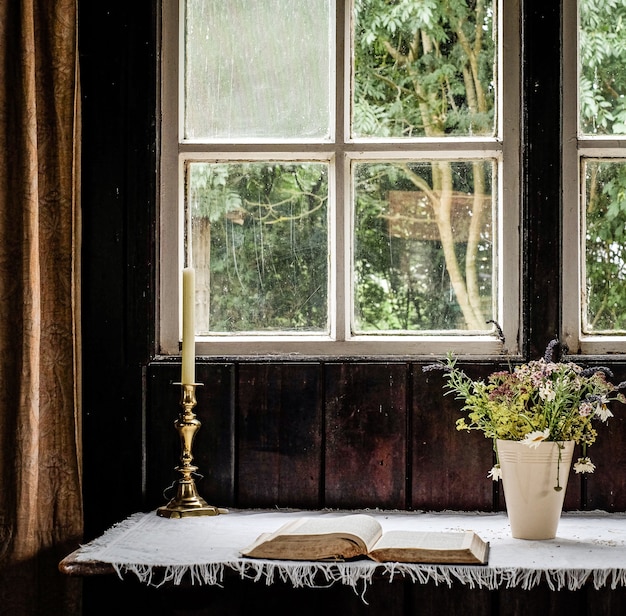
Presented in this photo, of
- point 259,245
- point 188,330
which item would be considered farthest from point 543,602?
point 259,245

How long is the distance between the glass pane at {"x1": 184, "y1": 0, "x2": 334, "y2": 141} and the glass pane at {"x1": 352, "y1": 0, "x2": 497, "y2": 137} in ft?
0.31

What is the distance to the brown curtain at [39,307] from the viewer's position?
187cm

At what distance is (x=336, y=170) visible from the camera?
2102 mm

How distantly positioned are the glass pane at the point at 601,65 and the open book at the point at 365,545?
1.08 metres

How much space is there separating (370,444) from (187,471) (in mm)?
439

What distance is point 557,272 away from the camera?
79.4 inches

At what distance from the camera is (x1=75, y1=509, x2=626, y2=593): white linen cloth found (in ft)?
4.92

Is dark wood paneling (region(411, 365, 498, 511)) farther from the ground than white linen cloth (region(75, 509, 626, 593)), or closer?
farther from the ground

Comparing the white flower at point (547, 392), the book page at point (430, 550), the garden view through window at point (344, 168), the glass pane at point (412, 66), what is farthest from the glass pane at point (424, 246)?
the book page at point (430, 550)

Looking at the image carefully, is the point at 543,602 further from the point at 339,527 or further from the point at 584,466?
the point at 339,527

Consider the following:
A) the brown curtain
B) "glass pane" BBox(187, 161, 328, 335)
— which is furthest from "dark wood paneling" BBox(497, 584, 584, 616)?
the brown curtain

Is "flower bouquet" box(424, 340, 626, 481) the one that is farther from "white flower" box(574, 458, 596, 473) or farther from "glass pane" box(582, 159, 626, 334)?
"glass pane" box(582, 159, 626, 334)

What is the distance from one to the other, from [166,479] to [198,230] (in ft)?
2.04

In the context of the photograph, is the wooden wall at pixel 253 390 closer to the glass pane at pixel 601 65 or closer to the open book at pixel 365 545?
the glass pane at pixel 601 65
